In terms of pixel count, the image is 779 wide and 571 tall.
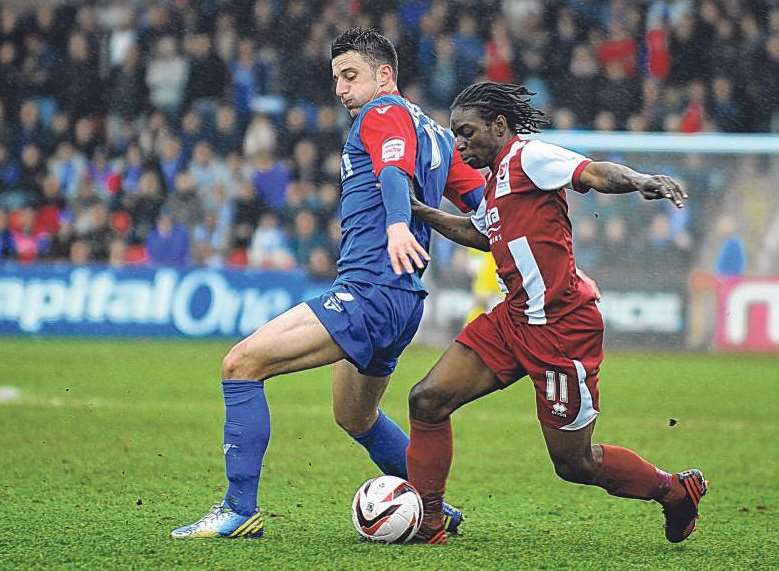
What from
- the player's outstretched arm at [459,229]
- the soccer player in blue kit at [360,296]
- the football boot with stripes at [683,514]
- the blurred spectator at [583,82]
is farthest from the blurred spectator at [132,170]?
the football boot with stripes at [683,514]

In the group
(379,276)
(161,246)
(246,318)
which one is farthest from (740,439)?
(161,246)

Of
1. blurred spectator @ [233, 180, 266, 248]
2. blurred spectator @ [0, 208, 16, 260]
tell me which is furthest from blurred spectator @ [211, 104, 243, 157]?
blurred spectator @ [0, 208, 16, 260]

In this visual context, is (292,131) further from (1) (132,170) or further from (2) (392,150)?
(2) (392,150)

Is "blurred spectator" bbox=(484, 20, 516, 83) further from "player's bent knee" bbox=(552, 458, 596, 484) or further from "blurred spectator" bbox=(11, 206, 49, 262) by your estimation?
"player's bent knee" bbox=(552, 458, 596, 484)

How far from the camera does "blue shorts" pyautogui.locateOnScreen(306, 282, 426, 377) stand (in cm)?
523

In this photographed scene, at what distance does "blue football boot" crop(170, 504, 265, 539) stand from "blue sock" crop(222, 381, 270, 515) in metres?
0.04

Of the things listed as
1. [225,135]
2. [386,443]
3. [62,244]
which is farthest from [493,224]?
[225,135]

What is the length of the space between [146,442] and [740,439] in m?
4.02

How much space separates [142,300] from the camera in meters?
15.9

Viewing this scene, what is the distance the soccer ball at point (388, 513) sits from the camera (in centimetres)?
524

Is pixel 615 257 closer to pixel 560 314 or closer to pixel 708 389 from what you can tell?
pixel 708 389

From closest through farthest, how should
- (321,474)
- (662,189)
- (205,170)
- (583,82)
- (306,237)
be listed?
(662,189) < (321,474) < (306,237) < (205,170) < (583,82)

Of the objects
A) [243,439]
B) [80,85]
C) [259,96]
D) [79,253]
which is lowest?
[243,439]

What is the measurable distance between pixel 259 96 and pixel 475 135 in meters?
13.0
